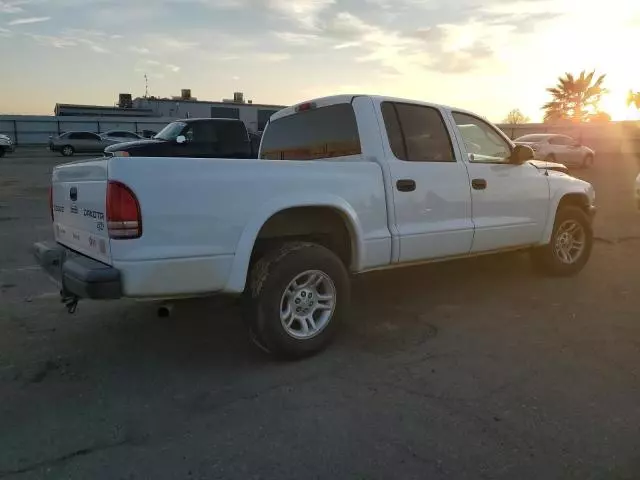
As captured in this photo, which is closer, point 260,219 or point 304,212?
point 260,219

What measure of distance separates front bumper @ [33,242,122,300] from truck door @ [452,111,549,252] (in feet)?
10.8

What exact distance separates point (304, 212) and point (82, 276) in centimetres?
161

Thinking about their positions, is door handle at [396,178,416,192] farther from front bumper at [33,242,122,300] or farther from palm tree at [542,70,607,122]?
palm tree at [542,70,607,122]

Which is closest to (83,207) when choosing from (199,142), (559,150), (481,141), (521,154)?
(481,141)

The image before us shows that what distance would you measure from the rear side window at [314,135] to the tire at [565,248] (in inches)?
112

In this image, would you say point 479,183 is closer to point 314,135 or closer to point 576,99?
point 314,135

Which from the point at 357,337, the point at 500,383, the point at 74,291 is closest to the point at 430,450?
the point at 500,383

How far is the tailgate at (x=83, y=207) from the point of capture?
3.43 m

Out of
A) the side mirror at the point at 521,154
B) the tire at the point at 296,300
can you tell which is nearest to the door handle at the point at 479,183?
the side mirror at the point at 521,154

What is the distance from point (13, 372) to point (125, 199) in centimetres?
158

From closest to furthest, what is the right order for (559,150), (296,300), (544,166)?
1. (296,300)
2. (544,166)
3. (559,150)

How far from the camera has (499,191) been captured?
5422 millimetres

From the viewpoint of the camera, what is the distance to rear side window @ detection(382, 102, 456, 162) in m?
4.74

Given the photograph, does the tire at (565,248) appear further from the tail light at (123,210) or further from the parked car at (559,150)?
the parked car at (559,150)
